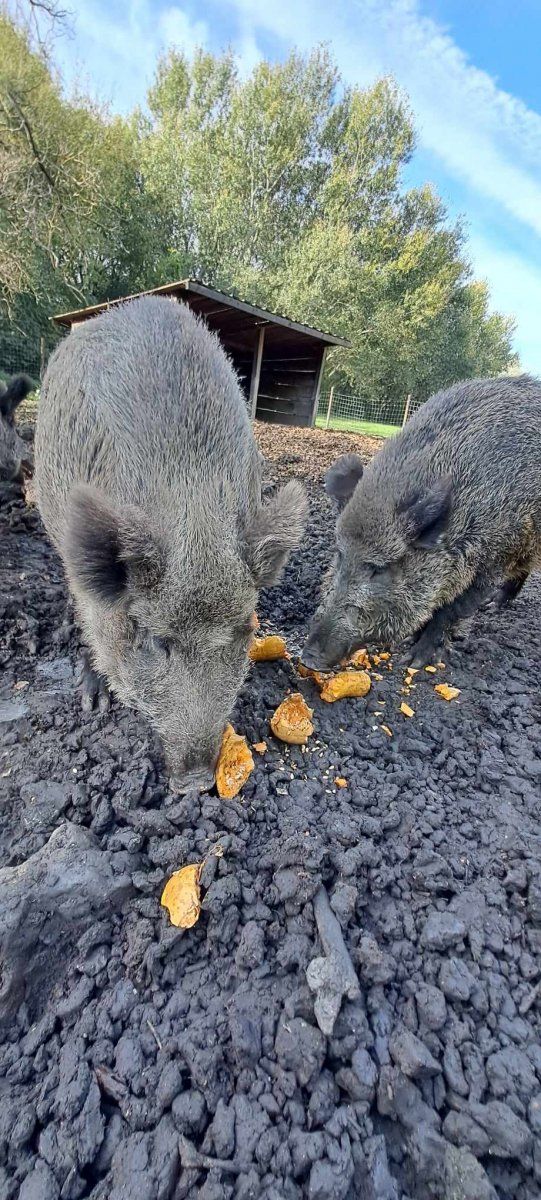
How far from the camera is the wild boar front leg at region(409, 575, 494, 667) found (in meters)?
4.81

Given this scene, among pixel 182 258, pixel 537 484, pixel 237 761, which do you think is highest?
pixel 182 258

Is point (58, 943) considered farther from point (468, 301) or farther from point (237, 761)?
point (468, 301)

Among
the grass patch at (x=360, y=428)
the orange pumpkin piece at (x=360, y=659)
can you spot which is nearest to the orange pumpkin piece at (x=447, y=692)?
the orange pumpkin piece at (x=360, y=659)

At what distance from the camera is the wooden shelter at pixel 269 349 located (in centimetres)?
1270

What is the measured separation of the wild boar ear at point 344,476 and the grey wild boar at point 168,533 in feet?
5.61

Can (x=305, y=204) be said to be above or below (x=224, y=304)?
above

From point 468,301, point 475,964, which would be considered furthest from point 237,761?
point 468,301

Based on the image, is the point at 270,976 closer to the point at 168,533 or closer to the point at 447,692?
the point at 168,533

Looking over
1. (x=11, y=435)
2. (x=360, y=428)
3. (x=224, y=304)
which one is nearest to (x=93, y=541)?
(x=11, y=435)

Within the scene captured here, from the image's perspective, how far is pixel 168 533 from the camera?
98.3 inches

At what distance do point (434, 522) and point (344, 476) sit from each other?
1018 mm

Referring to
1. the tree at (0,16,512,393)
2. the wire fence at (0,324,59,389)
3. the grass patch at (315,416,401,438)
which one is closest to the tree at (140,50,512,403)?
the tree at (0,16,512,393)

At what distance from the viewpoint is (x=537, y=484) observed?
480cm

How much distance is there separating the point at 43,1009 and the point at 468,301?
195 ft
